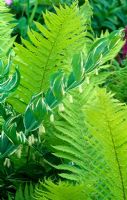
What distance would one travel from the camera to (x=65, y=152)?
3.96 ft

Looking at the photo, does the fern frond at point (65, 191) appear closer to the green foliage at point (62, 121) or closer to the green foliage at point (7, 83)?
the green foliage at point (62, 121)

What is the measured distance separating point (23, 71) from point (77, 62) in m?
0.24

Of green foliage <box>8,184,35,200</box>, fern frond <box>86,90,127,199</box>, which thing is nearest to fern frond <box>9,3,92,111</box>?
green foliage <box>8,184,35,200</box>

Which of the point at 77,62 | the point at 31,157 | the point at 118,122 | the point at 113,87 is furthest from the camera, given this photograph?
the point at 113,87

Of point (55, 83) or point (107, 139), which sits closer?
point (107, 139)

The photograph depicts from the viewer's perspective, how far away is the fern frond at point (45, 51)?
1194mm

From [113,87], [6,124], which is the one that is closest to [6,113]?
[6,124]

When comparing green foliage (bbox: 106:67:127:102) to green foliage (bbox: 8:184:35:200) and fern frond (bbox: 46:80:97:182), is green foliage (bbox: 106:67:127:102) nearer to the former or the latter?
fern frond (bbox: 46:80:97:182)

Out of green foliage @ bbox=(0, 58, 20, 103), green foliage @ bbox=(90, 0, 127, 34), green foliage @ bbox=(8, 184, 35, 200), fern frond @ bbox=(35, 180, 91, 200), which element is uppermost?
green foliage @ bbox=(0, 58, 20, 103)

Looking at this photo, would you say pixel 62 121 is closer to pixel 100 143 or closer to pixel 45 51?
pixel 45 51

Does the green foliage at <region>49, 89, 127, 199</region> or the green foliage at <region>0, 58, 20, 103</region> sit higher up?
the green foliage at <region>0, 58, 20, 103</region>

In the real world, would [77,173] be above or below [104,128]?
below

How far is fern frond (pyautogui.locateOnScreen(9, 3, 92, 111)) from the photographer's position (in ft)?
3.92

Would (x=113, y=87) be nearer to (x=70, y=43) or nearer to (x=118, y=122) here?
(x=70, y=43)
